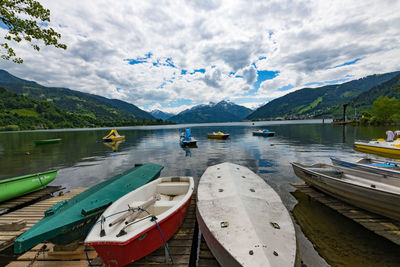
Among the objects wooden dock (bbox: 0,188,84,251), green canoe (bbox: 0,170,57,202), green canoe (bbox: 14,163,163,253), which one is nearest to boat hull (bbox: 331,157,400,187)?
green canoe (bbox: 14,163,163,253)

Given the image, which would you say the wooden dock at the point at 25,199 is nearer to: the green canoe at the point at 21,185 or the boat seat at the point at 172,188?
the green canoe at the point at 21,185

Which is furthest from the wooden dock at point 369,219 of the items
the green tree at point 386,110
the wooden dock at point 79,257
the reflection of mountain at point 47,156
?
the green tree at point 386,110

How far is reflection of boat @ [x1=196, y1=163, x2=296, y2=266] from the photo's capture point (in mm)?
4526

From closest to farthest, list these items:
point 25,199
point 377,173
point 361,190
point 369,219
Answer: point 369,219
point 361,190
point 377,173
point 25,199

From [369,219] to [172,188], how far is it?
36.1ft

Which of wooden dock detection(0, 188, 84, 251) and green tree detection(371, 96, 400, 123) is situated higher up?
green tree detection(371, 96, 400, 123)

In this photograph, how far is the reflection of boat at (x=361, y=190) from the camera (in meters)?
7.94

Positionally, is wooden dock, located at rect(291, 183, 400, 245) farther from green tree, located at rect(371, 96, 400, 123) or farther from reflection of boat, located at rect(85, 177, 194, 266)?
green tree, located at rect(371, 96, 400, 123)

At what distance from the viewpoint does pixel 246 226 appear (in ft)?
18.4

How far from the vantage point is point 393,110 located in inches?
3497

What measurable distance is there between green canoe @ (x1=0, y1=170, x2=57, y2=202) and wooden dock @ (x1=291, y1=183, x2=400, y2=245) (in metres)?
21.8

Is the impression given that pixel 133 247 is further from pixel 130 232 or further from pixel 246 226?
pixel 246 226

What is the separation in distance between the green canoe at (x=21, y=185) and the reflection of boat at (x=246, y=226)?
14.2 metres

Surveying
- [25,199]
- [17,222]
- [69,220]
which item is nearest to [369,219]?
[69,220]
